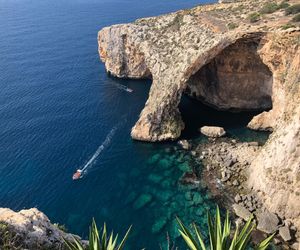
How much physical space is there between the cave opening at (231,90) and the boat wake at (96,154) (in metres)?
12.5

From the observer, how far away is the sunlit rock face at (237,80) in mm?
58969

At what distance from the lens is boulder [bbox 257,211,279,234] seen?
38812 millimetres

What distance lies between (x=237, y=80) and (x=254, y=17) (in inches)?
446

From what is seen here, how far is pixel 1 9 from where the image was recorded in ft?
525

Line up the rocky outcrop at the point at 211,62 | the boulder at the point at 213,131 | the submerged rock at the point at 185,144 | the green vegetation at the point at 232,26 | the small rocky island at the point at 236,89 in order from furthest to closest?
the boulder at the point at 213,131 < the green vegetation at the point at 232,26 < the submerged rock at the point at 185,144 < the rocky outcrop at the point at 211,62 < the small rocky island at the point at 236,89

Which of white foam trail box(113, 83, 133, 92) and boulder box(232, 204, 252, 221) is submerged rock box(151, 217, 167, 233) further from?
white foam trail box(113, 83, 133, 92)

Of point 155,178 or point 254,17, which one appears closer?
point 155,178

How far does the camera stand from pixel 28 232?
18.0m

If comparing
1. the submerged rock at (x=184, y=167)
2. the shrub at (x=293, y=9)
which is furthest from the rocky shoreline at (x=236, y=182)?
the shrub at (x=293, y=9)

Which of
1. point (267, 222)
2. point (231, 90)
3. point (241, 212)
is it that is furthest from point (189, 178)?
point (231, 90)

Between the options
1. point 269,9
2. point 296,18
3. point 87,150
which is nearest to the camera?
point 296,18

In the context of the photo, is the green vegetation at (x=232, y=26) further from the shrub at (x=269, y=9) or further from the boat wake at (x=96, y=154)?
the boat wake at (x=96, y=154)

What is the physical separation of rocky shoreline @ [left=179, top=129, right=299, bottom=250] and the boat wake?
12401mm

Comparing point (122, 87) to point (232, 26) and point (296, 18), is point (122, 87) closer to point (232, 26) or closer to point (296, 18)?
point (232, 26)
